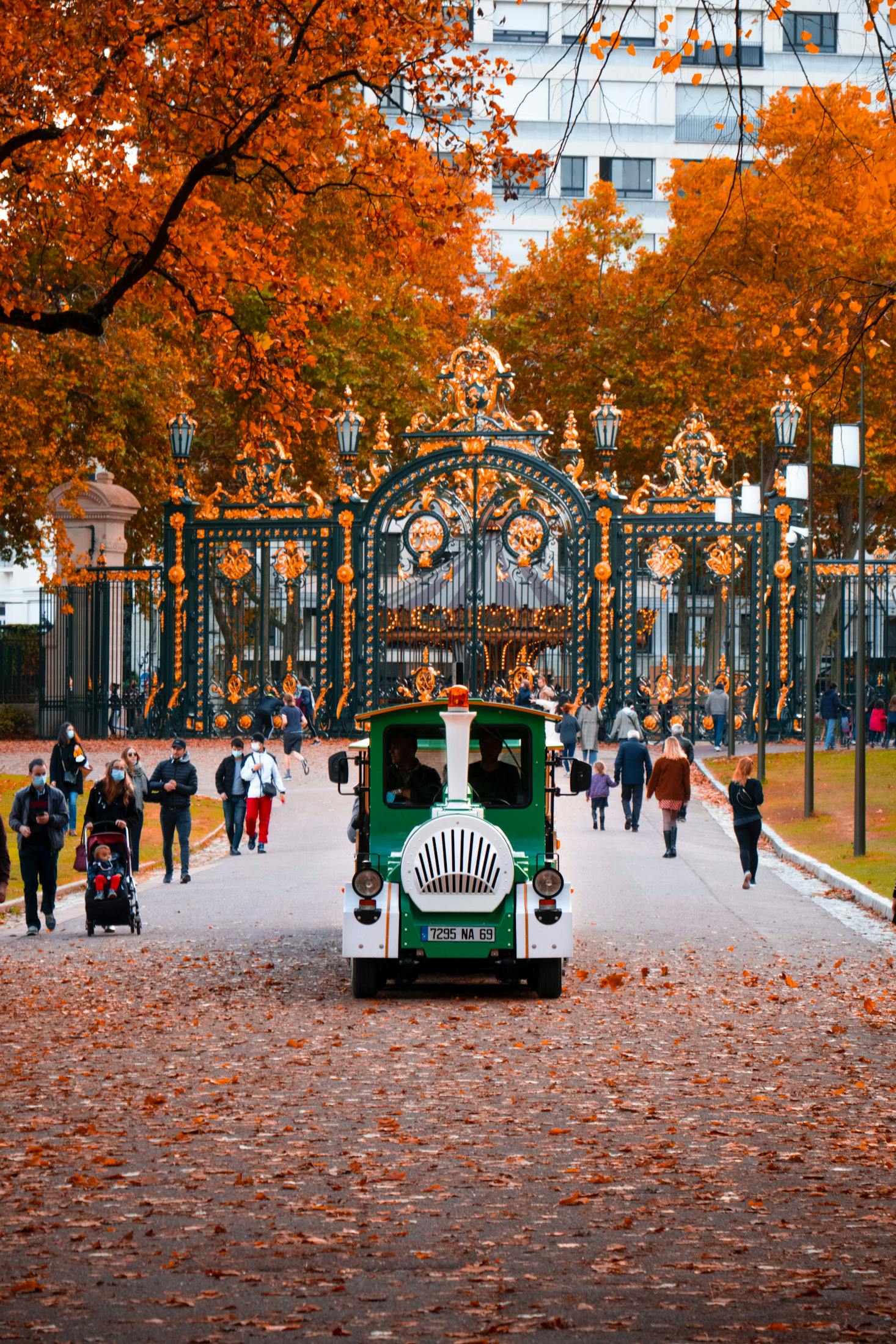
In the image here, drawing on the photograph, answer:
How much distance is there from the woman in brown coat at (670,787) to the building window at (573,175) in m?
48.0

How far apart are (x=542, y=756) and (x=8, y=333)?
64.9 ft

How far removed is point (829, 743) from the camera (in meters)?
36.4

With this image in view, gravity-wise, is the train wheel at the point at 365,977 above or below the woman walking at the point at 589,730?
below

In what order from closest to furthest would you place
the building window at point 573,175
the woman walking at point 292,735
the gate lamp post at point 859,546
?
the gate lamp post at point 859,546
the woman walking at point 292,735
the building window at point 573,175

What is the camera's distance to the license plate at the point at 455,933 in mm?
13000

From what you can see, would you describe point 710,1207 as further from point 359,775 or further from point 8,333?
point 8,333

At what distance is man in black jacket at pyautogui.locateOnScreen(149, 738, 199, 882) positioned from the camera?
2086 centimetres

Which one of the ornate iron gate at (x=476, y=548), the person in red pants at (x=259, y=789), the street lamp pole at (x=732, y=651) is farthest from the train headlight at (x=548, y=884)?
the ornate iron gate at (x=476, y=548)

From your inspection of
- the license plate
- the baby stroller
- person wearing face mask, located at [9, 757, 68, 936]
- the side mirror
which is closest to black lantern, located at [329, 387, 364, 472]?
person wearing face mask, located at [9, 757, 68, 936]

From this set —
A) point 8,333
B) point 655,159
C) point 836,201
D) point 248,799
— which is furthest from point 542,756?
point 655,159

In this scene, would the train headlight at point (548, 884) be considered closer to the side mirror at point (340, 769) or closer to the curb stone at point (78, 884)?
the side mirror at point (340, 769)

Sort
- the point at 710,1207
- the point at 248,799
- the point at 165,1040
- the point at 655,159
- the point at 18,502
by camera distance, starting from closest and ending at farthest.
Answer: the point at 710,1207 < the point at 165,1040 < the point at 248,799 < the point at 18,502 < the point at 655,159

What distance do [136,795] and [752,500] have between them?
55.6ft

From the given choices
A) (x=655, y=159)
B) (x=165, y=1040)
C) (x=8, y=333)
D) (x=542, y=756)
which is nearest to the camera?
(x=165, y=1040)
